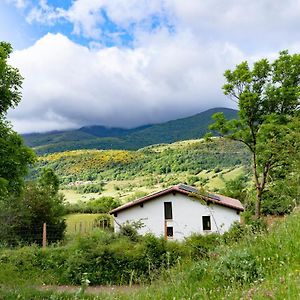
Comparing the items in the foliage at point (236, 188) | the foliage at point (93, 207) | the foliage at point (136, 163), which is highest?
the foliage at point (136, 163)

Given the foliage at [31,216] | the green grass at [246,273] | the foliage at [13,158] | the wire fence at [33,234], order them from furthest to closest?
the foliage at [31,216] → the wire fence at [33,234] → the foliage at [13,158] → the green grass at [246,273]

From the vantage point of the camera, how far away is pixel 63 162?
447 ft

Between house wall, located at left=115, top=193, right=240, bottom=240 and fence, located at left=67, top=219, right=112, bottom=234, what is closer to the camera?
fence, located at left=67, top=219, right=112, bottom=234

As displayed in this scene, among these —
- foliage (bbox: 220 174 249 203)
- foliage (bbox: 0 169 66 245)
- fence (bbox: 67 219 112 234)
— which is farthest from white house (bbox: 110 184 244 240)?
foliage (bbox: 220 174 249 203)

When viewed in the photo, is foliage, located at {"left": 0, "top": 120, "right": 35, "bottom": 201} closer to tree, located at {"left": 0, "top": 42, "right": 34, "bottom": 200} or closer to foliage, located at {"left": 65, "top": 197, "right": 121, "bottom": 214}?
tree, located at {"left": 0, "top": 42, "right": 34, "bottom": 200}

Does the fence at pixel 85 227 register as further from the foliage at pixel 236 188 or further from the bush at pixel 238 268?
the foliage at pixel 236 188

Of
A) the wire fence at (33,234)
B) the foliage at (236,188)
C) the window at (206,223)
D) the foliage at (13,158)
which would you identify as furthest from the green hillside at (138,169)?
the foliage at (13,158)

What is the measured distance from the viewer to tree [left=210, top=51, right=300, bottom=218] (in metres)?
28.3

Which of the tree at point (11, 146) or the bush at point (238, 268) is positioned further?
the tree at point (11, 146)

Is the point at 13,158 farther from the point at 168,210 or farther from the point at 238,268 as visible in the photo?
the point at 168,210

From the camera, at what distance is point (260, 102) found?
2930 centimetres

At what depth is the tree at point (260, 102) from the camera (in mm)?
28328

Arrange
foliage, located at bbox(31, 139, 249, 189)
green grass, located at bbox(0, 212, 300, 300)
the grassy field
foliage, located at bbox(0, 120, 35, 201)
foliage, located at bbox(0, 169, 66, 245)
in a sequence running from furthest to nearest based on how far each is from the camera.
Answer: foliage, located at bbox(31, 139, 249, 189) → the grassy field → foliage, located at bbox(0, 169, 66, 245) → foliage, located at bbox(0, 120, 35, 201) → green grass, located at bbox(0, 212, 300, 300)

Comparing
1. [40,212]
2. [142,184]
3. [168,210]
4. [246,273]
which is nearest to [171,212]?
[168,210]
